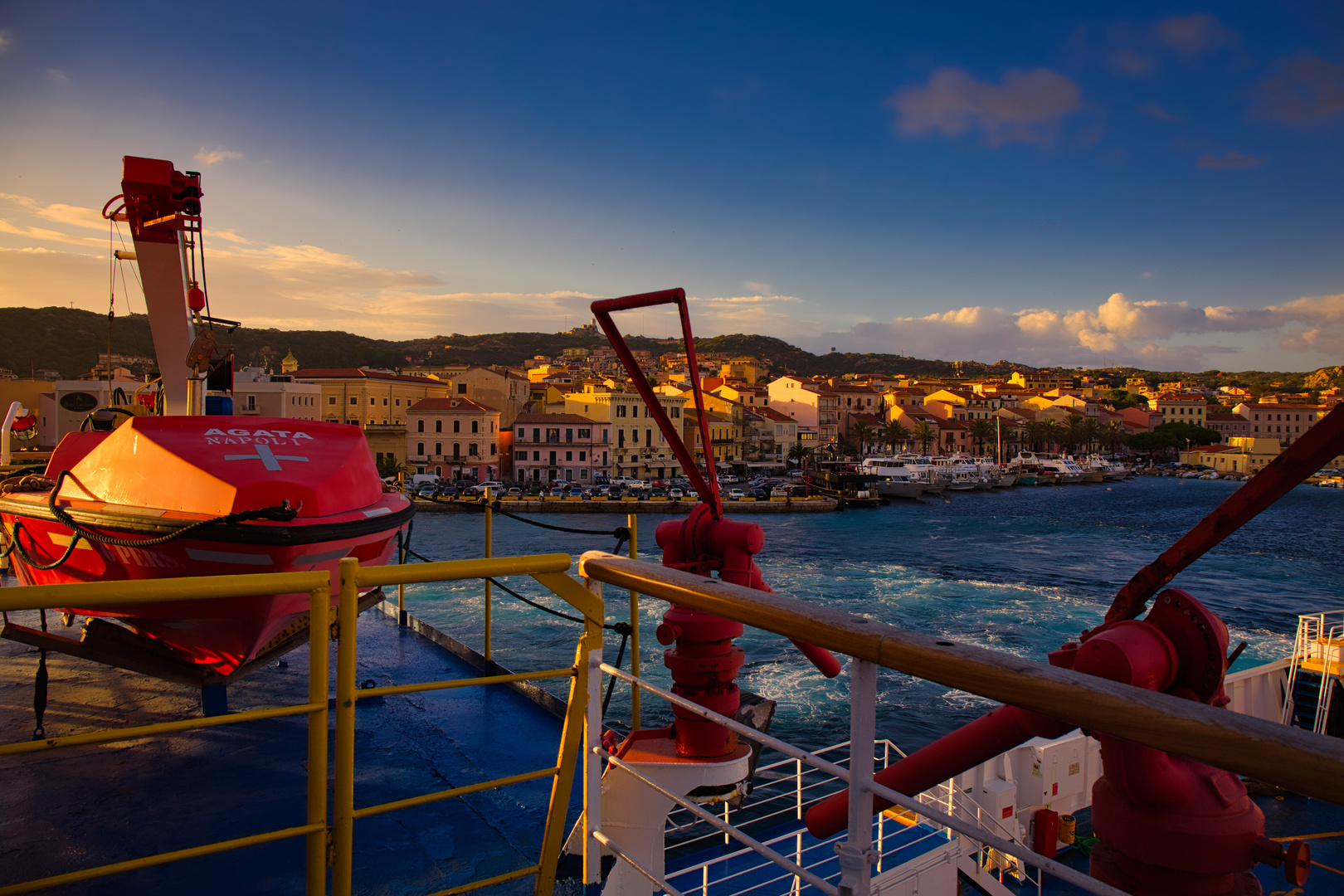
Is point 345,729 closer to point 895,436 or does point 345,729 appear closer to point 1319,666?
point 1319,666

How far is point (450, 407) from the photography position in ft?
166

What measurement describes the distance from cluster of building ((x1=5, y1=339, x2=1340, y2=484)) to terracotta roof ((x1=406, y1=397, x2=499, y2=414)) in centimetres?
10

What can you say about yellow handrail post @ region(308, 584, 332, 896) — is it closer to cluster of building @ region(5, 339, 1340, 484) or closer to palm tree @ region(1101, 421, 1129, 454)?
cluster of building @ region(5, 339, 1340, 484)

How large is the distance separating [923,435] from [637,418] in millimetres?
35831

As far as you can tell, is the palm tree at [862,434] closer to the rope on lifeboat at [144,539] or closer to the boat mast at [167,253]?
the boat mast at [167,253]

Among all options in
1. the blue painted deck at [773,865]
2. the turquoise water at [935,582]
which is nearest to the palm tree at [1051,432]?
the turquoise water at [935,582]

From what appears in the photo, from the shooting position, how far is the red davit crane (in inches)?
120

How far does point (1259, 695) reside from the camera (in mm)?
12703

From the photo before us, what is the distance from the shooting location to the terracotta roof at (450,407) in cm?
5028

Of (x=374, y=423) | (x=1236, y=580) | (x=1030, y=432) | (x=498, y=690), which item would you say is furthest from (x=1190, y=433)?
(x=498, y=690)

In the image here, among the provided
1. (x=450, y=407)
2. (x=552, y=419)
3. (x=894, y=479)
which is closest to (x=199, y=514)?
(x=450, y=407)

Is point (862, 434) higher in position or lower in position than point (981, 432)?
lower

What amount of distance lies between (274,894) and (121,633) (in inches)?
112

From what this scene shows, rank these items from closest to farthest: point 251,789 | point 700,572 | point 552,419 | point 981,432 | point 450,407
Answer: point 700,572 → point 251,789 → point 450,407 → point 552,419 → point 981,432
